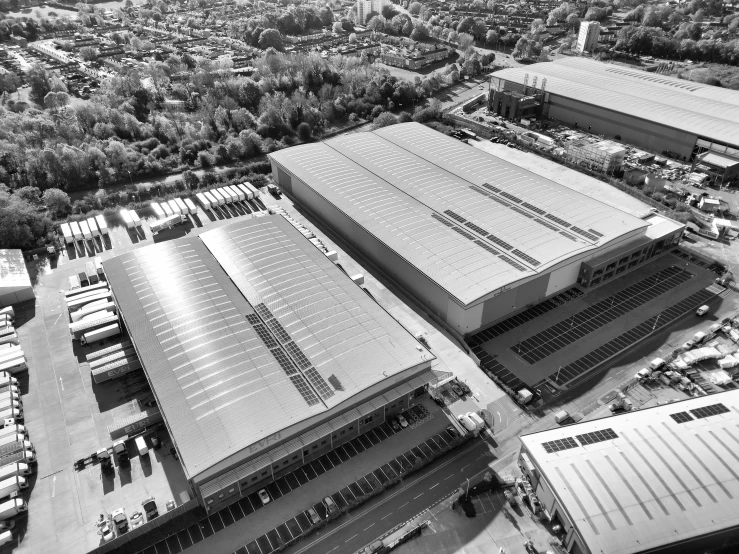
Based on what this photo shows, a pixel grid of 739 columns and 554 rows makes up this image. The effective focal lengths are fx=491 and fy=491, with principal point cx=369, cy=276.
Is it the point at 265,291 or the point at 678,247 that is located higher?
the point at 265,291

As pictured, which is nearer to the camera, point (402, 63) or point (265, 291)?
point (265, 291)

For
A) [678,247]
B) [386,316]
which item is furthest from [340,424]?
[678,247]

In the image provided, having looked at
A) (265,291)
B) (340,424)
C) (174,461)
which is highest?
(265,291)

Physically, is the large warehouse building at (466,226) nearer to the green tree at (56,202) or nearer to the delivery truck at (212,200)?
the delivery truck at (212,200)

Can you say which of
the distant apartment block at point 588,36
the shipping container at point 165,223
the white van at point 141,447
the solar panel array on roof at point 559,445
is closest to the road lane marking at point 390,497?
the solar panel array on roof at point 559,445

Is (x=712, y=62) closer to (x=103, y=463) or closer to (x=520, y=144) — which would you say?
(x=520, y=144)

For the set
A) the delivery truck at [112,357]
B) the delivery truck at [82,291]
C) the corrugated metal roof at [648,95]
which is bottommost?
the delivery truck at [112,357]
